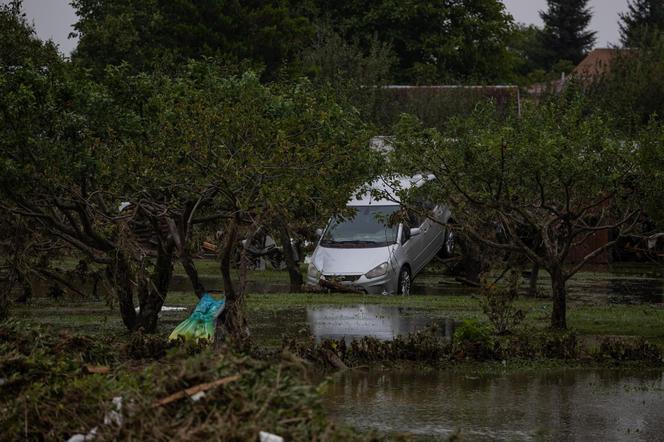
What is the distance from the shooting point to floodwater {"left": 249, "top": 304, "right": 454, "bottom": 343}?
1700 cm

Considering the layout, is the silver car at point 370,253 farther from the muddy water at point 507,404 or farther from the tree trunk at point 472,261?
the muddy water at point 507,404

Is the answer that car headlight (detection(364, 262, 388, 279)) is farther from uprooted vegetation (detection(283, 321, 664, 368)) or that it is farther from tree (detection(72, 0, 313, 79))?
tree (detection(72, 0, 313, 79))

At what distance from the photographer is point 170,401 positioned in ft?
22.5

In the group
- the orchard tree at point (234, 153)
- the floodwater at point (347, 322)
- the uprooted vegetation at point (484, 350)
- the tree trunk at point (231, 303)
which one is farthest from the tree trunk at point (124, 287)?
the uprooted vegetation at point (484, 350)

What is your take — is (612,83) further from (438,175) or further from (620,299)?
(438,175)

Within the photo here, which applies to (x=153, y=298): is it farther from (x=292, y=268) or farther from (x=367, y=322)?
(x=292, y=268)

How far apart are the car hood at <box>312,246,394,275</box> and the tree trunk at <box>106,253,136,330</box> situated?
846 centimetres

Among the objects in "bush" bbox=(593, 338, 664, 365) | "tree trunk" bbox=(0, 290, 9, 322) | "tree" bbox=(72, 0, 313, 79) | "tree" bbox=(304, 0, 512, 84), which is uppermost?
"tree" bbox=(304, 0, 512, 84)

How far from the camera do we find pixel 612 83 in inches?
1636

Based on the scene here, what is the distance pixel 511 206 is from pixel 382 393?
4.29 metres

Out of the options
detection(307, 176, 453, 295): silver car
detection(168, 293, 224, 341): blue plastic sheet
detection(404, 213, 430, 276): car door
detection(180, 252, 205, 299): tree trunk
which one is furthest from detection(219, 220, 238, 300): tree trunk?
detection(404, 213, 430, 276): car door

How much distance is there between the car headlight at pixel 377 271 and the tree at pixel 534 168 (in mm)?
7220

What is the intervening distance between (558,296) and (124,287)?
598 cm

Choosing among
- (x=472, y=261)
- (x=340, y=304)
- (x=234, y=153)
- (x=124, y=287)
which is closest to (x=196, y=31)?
(x=472, y=261)
